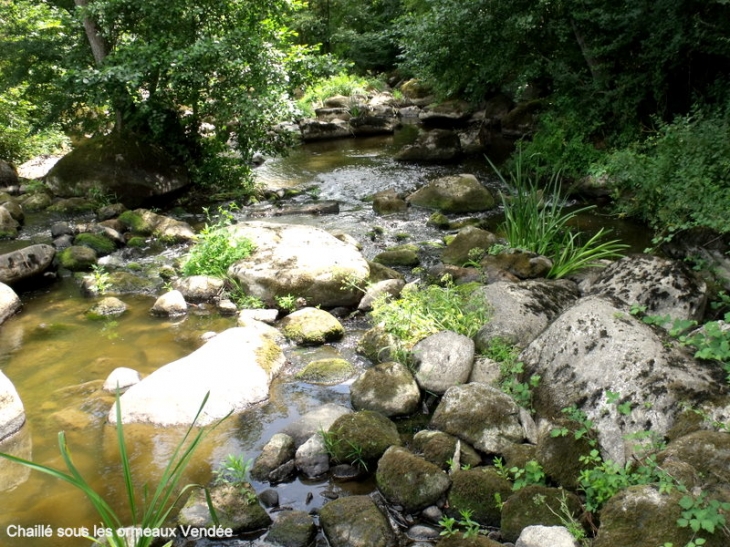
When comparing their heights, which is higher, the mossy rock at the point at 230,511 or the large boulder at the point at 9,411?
the large boulder at the point at 9,411

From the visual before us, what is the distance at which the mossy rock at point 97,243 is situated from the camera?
868 centimetres

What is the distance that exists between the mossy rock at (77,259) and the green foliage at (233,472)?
17.0ft

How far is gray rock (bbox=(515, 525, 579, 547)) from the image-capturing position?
2.83 meters

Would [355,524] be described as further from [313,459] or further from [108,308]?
[108,308]

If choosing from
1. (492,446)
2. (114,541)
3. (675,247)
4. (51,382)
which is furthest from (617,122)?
(114,541)

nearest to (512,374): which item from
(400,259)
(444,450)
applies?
(444,450)

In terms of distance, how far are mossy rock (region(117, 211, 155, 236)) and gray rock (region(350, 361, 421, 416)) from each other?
5.99 m

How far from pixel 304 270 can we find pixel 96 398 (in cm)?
266

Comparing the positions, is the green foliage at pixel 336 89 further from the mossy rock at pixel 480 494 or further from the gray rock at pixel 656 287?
the mossy rock at pixel 480 494

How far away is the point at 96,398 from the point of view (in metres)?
4.89

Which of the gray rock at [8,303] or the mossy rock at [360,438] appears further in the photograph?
the gray rock at [8,303]

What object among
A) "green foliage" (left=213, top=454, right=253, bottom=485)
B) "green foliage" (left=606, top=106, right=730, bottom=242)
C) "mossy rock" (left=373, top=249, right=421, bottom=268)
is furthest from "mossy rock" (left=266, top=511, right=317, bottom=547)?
"green foliage" (left=606, top=106, right=730, bottom=242)

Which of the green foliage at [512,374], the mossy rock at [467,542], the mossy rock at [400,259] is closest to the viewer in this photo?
the mossy rock at [467,542]

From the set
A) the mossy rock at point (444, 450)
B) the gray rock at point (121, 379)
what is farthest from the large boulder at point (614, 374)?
the gray rock at point (121, 379)
